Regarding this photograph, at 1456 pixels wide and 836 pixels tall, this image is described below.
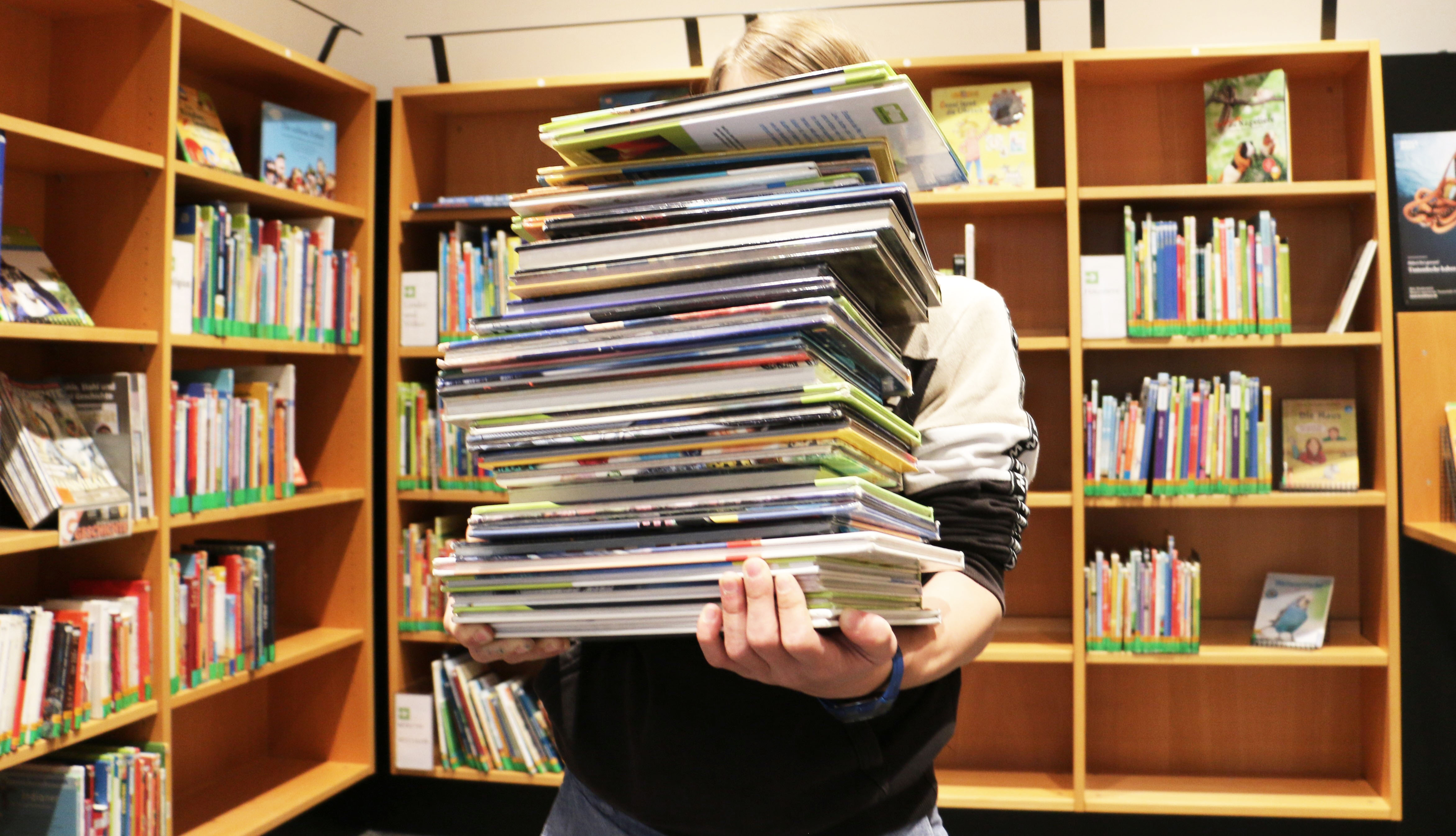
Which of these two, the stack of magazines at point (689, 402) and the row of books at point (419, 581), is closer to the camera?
the stack of magazines at point (689, 402)

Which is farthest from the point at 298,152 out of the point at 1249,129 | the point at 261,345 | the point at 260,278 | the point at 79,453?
the point at 1249,129

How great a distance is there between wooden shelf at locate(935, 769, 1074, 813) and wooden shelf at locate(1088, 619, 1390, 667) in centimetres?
39

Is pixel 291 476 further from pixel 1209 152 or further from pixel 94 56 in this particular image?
pixel 1209 152

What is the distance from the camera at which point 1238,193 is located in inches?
103

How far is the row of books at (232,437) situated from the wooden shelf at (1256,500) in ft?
7.14

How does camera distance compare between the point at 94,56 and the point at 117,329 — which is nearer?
the point at 117,329

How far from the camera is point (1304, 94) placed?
2871 mm


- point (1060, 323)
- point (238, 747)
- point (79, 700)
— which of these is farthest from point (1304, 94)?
point (238, 747)

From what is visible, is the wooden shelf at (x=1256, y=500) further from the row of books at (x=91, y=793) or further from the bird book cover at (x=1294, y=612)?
the row of books at (x=91, y=793)

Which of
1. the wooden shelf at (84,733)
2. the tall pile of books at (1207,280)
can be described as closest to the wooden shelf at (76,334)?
the wooden shelf at (84,733)

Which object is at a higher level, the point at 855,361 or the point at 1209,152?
the point at 1209,152

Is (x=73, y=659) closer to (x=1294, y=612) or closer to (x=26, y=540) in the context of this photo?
(x=26, y=540)

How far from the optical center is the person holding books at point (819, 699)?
2.57 feet

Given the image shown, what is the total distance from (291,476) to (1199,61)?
272 cm
